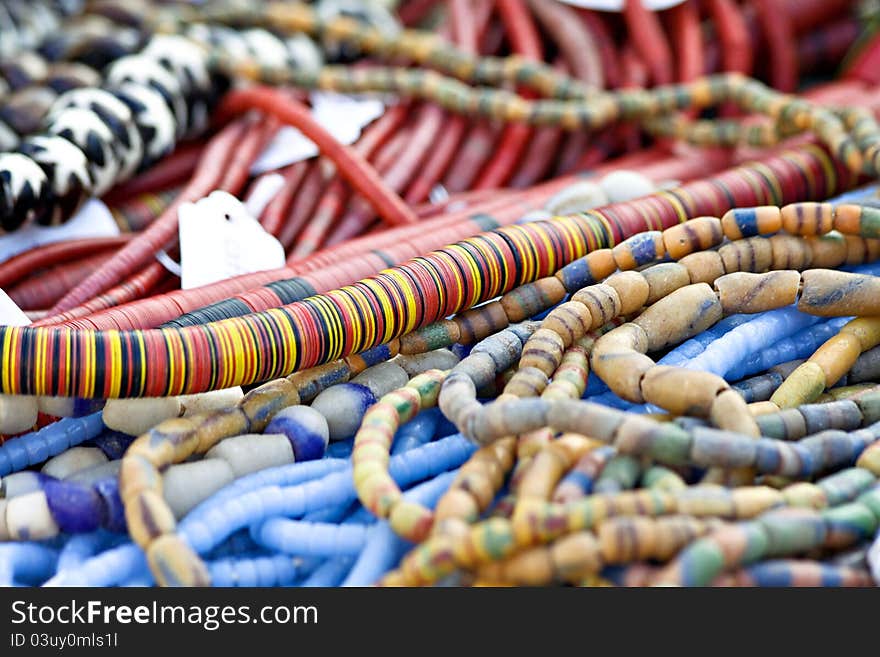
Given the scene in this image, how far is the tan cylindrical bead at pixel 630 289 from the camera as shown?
67 centimetres

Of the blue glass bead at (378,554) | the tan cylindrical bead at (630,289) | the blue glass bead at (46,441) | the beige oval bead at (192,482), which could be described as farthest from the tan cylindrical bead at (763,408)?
the blue glass bead at (46,441)

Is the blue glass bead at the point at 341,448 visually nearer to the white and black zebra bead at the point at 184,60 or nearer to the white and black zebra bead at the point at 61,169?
the white and black zebra bead at the point at 61,169

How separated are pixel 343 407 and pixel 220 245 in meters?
0.23

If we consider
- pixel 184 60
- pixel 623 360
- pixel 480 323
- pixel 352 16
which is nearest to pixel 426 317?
pixel 480 323

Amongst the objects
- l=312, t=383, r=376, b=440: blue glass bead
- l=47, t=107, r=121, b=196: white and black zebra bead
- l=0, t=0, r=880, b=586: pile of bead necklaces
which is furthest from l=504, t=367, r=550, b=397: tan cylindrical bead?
l=47, t=107, r=121, b=196: white and black zebra bead

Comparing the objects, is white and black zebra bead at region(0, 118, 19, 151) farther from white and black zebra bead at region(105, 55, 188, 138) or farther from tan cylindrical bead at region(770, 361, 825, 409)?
tan cylindrical bead at region(770, 361, 825, 409)

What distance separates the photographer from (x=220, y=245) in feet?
2.65

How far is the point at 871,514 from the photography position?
20.6 inches

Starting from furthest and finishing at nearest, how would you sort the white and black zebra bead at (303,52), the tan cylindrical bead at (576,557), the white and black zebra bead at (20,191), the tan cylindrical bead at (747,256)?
the white and black zebra bead at (303,52)
the white and black zebra bead at (20,191)
the tan cylindrical bead at (747,256)
the tan cylindrical bead at (576,557)

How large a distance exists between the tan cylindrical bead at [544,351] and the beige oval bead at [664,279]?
8cm

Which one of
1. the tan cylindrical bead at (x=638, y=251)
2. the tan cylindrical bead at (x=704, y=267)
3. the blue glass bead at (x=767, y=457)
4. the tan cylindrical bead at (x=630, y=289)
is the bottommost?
the blue glass bead at (x=767, y=457)

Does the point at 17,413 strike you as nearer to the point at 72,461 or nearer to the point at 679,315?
the point at 72,461
